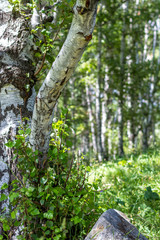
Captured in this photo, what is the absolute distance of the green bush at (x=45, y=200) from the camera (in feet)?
5.20

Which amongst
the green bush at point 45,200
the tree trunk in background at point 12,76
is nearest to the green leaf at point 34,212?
the green bush at point 45,200

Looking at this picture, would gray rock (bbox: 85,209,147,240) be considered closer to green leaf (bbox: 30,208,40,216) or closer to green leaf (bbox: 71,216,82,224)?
green leaf (bbox: 71,216,82,224)

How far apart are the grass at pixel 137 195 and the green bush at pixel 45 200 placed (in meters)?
0.39

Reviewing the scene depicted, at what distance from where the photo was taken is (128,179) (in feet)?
12.0

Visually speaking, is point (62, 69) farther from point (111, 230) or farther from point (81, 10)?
point (111, 230)

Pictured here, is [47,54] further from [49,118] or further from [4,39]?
[49,118]

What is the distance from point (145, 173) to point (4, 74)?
289 centimetres

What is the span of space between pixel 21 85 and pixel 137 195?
7.52 ft

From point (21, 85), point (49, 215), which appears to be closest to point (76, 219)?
point (49, 215)

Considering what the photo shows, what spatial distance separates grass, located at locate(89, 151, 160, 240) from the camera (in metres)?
2.31

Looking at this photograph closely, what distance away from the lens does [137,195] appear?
2949 mm

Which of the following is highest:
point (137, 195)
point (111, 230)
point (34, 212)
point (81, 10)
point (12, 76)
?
point (81, 10)

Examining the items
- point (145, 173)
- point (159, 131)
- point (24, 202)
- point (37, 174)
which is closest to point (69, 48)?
point (37, 174)

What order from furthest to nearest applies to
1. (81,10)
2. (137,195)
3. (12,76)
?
(137,195)
(12,76)
(81,10)
